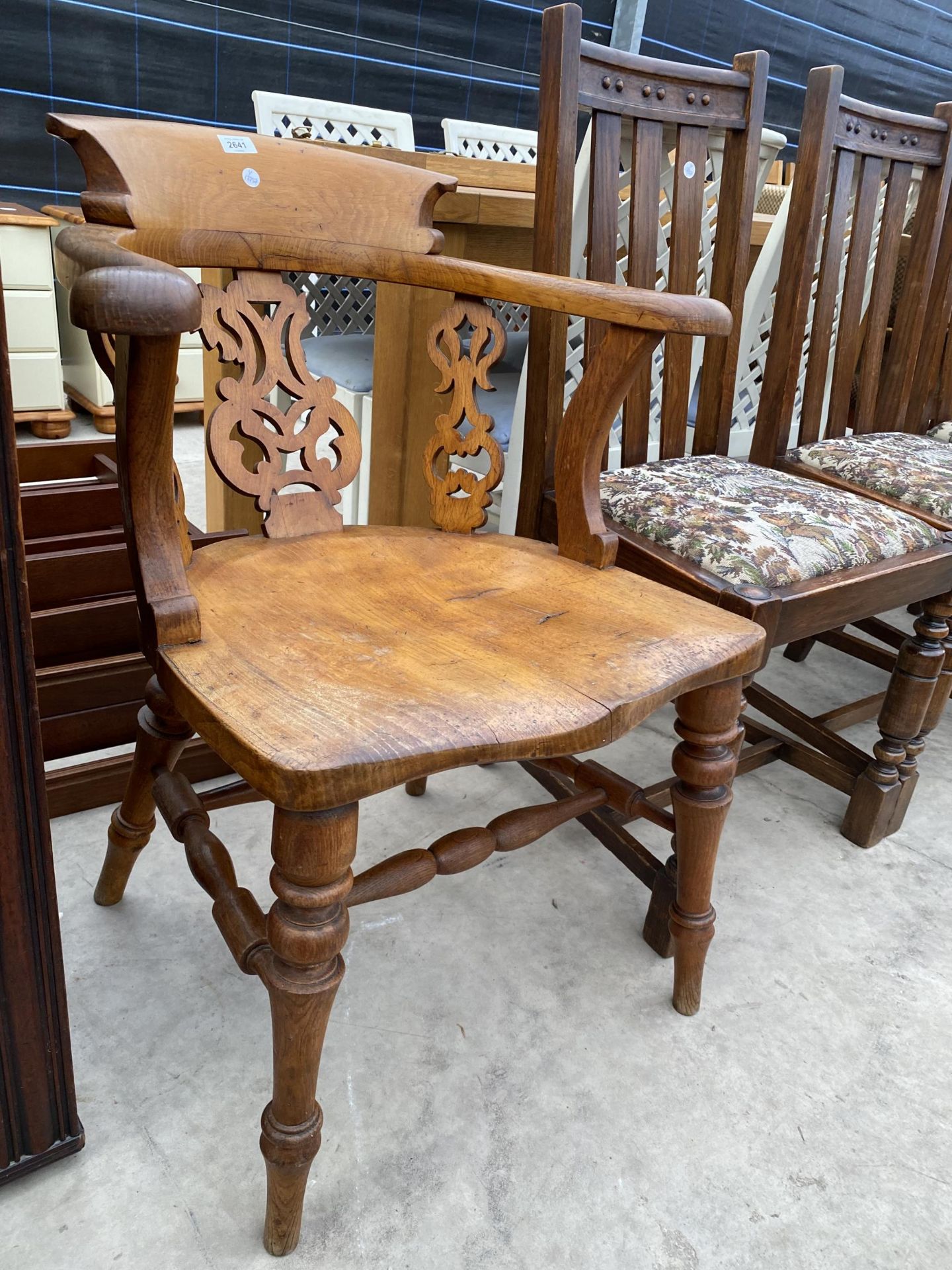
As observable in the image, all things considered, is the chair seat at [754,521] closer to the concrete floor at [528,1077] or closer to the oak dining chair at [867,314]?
the oak dining chair at [867,314]

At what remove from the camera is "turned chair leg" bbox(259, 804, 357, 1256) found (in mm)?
717

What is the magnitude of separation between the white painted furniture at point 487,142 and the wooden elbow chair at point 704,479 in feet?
7.07

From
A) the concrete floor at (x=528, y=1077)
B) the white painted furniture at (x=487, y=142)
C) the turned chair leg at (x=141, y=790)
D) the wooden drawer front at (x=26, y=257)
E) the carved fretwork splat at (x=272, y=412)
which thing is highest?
the white painted furniture at (x=487, y=142)

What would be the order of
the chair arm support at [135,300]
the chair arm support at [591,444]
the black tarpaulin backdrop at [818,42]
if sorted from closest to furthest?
the chair arm support at [135,300]
the chair arm support at [591,444]
the black tarpaulin backdrop at [818,42]

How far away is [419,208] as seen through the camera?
1125 millimetres

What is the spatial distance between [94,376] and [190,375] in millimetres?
329

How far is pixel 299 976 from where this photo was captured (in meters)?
0.76

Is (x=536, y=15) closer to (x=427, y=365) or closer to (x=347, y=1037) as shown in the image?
(x=427, y=365)

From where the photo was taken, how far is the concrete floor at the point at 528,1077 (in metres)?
0.90

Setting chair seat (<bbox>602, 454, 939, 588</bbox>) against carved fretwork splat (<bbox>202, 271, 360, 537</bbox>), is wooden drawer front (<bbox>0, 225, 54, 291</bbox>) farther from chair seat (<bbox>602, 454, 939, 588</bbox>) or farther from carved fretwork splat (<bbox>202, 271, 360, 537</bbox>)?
chair seat (<bbox>602, 454, 939, 588</bbox>)

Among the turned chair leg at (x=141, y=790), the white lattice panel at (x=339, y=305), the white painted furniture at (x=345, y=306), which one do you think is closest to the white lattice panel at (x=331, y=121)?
the white painted furniture at (x=345, y=306)

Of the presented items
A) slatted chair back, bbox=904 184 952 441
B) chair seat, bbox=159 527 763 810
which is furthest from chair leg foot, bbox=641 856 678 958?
slatted chair back, bbox=904 184 952 441

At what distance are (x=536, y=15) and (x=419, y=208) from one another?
162 inches

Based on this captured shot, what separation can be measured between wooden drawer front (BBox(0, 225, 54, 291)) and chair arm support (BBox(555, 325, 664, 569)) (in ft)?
7.93
